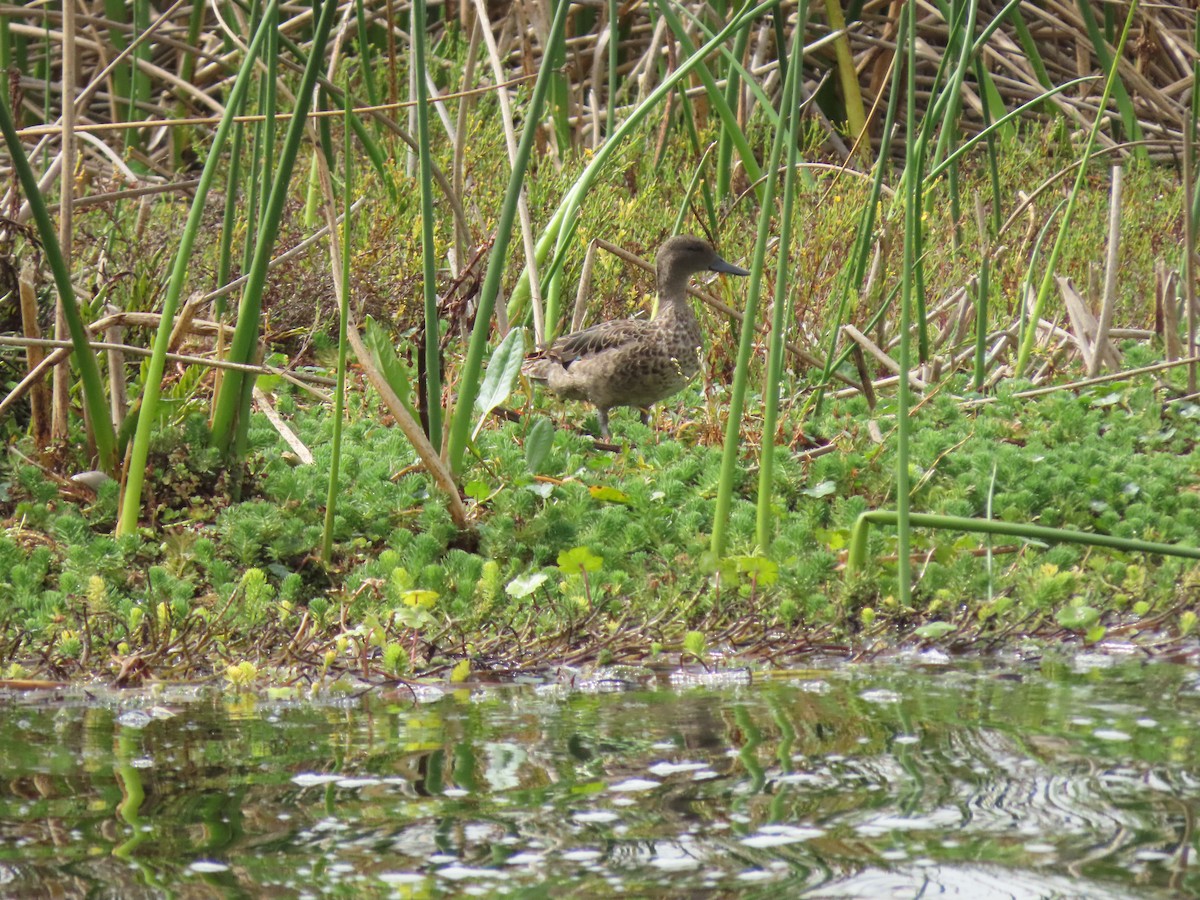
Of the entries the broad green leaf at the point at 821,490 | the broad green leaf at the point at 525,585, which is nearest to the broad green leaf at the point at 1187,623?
the broad green leaf at the point at 821,490

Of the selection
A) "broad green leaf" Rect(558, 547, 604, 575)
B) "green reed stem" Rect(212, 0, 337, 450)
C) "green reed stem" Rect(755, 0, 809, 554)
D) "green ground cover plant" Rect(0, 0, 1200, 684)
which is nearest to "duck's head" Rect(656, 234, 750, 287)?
"green ground cover plant" Rect(0, 0, 1200, 684)

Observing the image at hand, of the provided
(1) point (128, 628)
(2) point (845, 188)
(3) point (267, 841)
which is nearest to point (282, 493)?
(1) point (128, 628)

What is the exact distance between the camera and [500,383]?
4.84 meters

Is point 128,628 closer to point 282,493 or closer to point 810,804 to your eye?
point 282,493

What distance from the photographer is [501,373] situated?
191 inches

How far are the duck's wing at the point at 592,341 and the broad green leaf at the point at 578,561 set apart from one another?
2251 mm

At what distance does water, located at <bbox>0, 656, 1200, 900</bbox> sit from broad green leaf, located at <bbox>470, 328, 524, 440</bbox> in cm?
153

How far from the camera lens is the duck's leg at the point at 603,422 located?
234 inches

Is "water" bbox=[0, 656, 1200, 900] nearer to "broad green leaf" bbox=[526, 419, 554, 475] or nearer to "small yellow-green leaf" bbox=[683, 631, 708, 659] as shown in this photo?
"small yellow-green leaf" bbox=[683, 631, 708, 659]

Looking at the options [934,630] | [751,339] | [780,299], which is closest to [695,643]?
[934,630]

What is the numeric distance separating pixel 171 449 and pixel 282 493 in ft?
1.10

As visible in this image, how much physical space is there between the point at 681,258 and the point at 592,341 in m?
0.52

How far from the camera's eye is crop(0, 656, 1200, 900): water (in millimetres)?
2121

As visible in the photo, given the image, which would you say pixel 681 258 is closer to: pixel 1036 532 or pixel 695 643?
pixel 695 643
